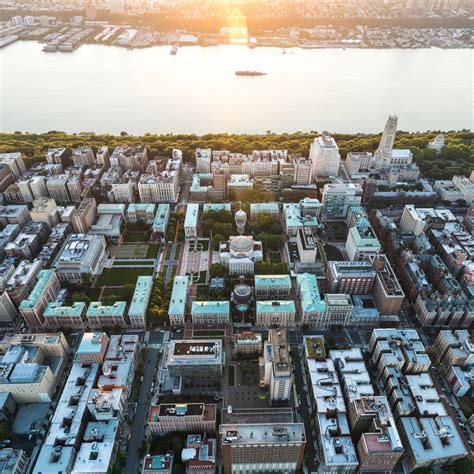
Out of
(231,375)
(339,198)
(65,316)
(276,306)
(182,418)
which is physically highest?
(339,198)

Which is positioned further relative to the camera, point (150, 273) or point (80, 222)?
point (80, 222)

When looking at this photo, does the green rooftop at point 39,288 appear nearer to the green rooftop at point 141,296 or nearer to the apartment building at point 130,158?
the green rooftop at point 141,296

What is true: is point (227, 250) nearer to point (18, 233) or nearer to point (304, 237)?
point (304, 237)

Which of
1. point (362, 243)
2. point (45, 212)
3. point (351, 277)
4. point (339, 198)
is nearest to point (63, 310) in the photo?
point (45, 212)

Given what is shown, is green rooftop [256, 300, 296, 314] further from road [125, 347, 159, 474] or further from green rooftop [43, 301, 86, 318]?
green rooftop [43, 301, 86, 318]

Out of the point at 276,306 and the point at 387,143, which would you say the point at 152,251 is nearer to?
the point at 276,306

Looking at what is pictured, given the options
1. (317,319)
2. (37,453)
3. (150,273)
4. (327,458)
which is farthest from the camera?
(150,273)

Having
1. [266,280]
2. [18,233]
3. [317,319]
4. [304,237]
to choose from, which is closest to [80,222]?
[18,233]
